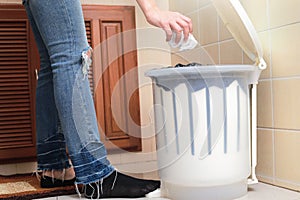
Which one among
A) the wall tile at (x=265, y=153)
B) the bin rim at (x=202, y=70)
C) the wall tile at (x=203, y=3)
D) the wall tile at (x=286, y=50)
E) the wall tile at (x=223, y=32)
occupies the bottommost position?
the wall tile at (x=265, y=153)

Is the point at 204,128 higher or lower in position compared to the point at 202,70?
lower

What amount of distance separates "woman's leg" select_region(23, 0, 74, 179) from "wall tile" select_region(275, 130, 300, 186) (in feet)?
2.03

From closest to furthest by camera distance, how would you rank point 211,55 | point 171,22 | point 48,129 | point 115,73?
1. point 171,22
2. point 48,129
3. point 211,55
4. point 115,73

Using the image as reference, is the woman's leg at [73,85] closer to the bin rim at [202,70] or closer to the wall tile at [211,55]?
the bin rim at [202,70]

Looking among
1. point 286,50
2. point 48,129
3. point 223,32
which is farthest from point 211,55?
point 48,129

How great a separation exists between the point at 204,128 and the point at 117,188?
277 millimetres

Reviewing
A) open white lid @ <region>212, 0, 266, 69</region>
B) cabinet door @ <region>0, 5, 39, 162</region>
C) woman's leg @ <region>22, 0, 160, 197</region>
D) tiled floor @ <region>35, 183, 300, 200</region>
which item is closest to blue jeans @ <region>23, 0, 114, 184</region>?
woman's leg @ <region>22, 0, 160, 197</region>

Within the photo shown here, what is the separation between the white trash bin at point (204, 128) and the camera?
1.10 metres

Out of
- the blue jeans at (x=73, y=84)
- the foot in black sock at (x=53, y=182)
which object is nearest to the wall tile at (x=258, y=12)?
the blue jeans at (x=73, y=84)

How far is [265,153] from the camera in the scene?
1312 mm

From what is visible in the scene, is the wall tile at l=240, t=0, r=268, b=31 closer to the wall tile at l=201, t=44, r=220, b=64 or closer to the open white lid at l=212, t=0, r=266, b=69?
the open white lid at l=212, t=0, r=266, b=69

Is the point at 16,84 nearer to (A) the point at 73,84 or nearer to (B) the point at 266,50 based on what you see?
(A) the point at 73,84

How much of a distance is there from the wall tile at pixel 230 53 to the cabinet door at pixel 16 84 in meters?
0.69

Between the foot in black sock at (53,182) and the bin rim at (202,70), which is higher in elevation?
the bin rim at (202,70)
